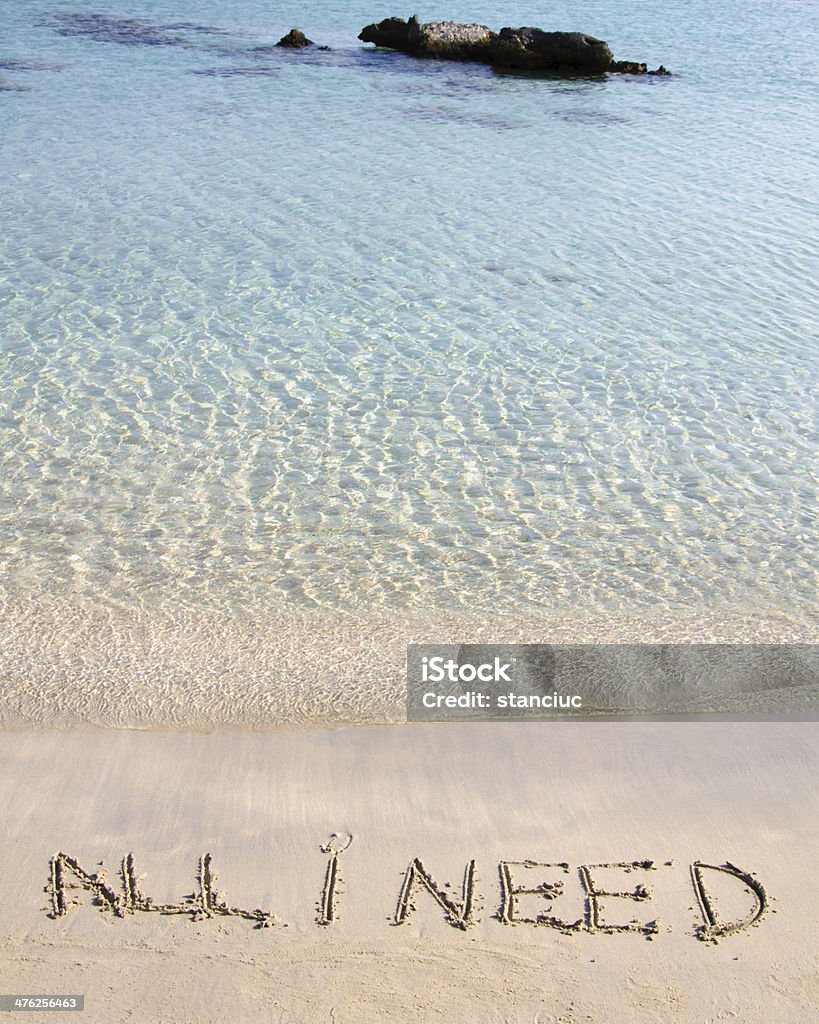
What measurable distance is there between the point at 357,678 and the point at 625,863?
1829 millimetres

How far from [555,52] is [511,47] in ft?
3.07

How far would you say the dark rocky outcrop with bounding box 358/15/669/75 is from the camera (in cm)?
2184

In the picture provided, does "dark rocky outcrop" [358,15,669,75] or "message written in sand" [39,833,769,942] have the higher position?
"dark rocky outcrop" [358,15,669,75]

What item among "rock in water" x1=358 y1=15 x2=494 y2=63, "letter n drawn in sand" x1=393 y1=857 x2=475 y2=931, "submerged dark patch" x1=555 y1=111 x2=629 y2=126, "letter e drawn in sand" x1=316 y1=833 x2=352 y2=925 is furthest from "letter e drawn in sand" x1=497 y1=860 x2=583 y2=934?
"rock in water" x1=358 y1=15 x2=494 y2=63

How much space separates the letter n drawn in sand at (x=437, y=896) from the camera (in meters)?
4.01

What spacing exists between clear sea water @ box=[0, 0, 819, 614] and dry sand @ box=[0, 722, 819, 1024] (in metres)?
1.37

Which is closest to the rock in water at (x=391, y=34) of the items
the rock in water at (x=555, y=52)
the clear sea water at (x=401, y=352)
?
the rock in water at (x=555, y=52)

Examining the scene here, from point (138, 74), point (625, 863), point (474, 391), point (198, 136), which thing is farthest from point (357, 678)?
point (138, 74)

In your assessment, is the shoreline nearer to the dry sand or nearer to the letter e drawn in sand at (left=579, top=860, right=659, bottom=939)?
the dry sand

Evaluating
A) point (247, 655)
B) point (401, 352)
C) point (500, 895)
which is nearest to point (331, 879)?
point (500, 895)

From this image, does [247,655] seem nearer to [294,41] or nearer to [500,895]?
[500,895]

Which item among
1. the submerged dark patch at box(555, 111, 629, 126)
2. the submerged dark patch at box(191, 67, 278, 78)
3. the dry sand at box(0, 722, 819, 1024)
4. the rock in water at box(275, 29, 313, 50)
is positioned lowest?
the dry sand at box(0, 722, 819, 1024)

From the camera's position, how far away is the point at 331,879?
13.7ft

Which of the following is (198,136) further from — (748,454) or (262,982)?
(262,982)
